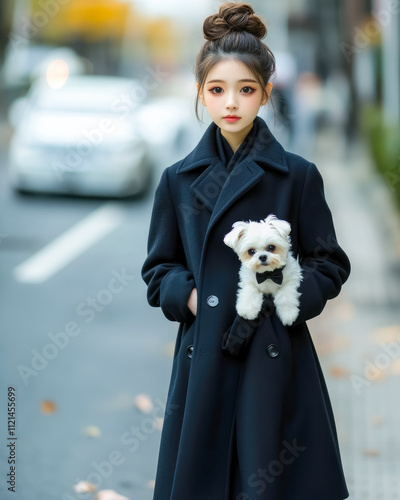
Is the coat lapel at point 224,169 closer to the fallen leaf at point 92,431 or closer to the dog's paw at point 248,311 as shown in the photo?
the dog's paw at point 248,311

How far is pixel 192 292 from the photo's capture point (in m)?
2.86

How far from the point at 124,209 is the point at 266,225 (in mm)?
11252

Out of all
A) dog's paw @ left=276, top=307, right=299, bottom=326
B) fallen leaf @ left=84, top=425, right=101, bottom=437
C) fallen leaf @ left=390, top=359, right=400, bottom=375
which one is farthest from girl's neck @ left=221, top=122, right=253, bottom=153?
fallen leaf @ left=390, top=359, right=400, bottom=375

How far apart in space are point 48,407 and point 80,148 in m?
9.83

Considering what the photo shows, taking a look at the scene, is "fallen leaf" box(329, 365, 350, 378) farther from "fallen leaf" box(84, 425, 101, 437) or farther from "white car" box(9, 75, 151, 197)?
"white car" box(9, 75, 151, 197)

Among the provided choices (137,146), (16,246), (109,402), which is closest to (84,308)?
(109,402)

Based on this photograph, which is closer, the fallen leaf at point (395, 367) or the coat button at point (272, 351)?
the coat button at point (272, 351)

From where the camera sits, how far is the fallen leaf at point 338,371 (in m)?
6.09

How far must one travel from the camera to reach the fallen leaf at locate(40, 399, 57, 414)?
5574 millimetres

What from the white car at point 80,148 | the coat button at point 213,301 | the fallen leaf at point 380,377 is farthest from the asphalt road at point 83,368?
the white car at point 80,148

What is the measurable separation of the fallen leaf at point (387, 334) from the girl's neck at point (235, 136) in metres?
4.36

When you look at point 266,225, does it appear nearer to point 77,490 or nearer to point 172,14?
point 77,490

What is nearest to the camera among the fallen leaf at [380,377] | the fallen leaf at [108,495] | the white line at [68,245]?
the fallen leaf at [108,495]

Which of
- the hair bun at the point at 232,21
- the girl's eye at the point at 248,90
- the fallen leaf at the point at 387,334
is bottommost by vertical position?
the girl's eye at the point at 248,90
